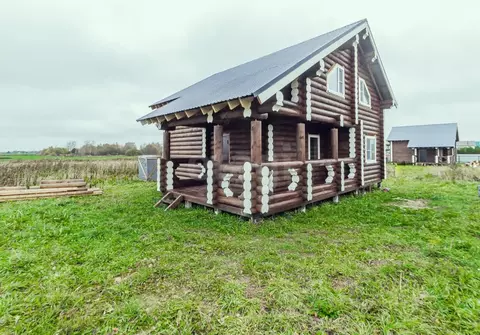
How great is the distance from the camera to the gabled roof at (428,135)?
34.9 metres

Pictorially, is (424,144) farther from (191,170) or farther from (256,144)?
(256,144)

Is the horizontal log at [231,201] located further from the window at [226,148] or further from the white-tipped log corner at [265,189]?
the window at [226,148]

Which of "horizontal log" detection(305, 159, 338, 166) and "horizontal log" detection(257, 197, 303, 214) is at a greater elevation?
"horizontal log" detection(305, 159, 338, 166)

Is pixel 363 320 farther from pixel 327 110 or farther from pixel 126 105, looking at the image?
pixel 126 105

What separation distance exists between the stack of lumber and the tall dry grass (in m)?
3.88

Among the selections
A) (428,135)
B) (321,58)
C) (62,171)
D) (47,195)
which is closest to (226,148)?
(321,58)

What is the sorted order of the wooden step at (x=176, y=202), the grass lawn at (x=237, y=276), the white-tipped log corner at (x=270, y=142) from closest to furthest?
the grass lawn at (x=237, y=276) < the wooden step at (x=176, y=202) < the white-tipped log corner at (x=270, y=142)

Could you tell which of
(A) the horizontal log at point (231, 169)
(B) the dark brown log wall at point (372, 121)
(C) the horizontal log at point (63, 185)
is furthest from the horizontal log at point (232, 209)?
(B) the dark brown log wall at point (372, 121)

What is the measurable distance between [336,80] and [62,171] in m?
17.5

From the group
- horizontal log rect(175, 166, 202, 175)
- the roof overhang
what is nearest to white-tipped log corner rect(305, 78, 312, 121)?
the roof overhang

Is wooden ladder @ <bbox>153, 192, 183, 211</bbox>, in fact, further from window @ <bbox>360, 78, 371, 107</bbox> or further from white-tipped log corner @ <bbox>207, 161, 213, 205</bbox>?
window @ <bbox>360, 78, 371, 107</bbox>

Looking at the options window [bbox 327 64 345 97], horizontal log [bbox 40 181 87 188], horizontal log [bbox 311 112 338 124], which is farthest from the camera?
horizontal log [bbox 40 181 87 188]

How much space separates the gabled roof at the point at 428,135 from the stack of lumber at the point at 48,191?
42556 millimetres

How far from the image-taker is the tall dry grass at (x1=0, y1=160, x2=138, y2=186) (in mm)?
13859
